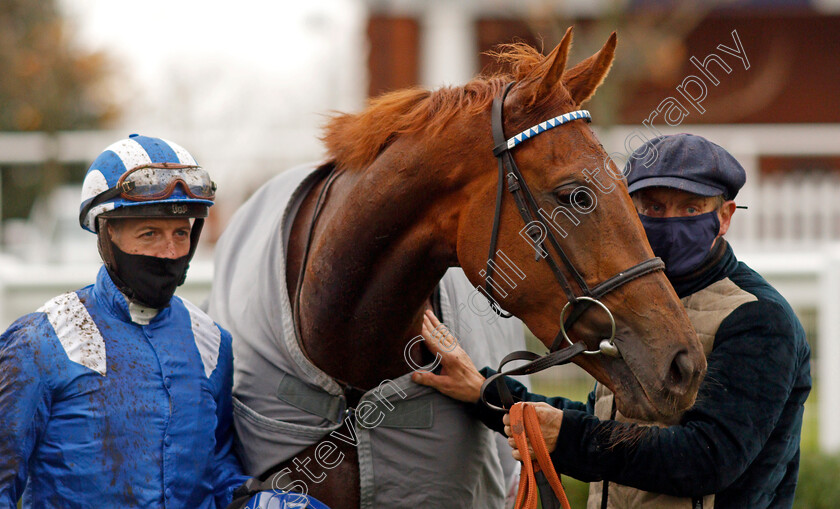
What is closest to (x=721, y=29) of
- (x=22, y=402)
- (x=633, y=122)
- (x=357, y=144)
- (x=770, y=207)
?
(x=633, y=122)

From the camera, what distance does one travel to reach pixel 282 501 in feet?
7.82

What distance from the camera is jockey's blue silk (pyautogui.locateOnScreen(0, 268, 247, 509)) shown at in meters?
2.08

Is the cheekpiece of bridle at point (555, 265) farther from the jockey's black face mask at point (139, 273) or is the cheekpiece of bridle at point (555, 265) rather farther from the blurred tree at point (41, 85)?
the blurred tree at point (41, 85)

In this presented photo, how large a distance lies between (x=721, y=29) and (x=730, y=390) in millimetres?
11951

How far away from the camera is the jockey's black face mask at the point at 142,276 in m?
2.28

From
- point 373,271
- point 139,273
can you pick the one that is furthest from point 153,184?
point 373,271

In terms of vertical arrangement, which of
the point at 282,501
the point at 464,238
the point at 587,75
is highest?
the point at 587,75

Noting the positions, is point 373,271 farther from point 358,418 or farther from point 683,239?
point 683,239

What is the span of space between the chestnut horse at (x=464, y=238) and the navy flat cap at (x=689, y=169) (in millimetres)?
236

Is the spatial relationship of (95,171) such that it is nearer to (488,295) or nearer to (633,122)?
(488,295)

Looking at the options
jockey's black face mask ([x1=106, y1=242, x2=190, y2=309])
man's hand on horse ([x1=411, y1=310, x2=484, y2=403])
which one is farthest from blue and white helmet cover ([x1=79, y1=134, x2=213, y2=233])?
man's hand on horse ([x1=411, y1=310, x2=484, y2=403])

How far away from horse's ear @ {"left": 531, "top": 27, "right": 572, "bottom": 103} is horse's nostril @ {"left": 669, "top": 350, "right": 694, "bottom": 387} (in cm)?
72

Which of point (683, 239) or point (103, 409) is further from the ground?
point (683, 239)

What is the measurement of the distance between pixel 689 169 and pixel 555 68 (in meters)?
0.46
